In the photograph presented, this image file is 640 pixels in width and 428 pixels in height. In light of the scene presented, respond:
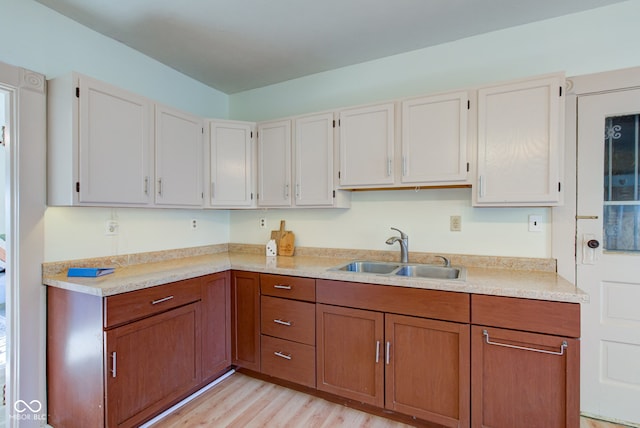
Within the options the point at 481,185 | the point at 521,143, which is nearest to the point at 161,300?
the point at 481,185

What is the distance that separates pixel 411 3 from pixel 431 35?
406 mm

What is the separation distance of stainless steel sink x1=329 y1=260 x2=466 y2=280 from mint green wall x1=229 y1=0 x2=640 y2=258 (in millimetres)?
165

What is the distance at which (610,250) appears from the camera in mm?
1885

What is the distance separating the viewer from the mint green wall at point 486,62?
186 cm

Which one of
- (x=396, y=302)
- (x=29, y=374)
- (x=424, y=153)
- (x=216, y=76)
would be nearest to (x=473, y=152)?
(x=424, y=153)

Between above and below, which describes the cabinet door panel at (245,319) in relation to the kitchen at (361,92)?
below

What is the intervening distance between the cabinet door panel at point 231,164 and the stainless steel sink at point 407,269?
41.2 inches

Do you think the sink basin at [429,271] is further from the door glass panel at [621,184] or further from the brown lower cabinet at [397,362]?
the door glass panel at [621,184]

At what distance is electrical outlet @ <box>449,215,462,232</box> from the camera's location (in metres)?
2.22

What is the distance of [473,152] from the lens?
6.31 ft

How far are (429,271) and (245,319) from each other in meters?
1.40

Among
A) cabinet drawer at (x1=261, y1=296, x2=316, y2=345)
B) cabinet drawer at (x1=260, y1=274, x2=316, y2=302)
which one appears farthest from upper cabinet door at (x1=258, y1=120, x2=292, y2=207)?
cabinet drawer at (x1=261, y1=296, x2=316, y2=345)

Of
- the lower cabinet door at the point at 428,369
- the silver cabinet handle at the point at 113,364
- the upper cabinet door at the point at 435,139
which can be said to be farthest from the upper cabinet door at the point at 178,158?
the lower cabinet door at the point at 428,369

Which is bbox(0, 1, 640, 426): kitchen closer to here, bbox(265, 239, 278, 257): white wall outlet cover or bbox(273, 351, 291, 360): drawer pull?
bbox(265, 239, 278, 257): white wall outlet cover
